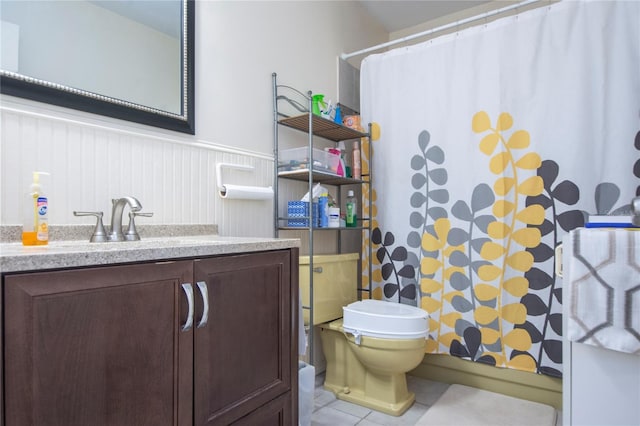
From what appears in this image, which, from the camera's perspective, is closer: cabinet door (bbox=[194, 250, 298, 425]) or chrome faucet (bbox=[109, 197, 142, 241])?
cabinet door (bbox=[194, 250, 298, 425])

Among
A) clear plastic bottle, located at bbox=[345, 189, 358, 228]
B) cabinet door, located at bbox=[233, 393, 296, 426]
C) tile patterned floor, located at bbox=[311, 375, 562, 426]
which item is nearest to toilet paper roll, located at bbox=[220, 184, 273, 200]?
clear plastic bottle, located at bbox=[345, 189, 358, 228]

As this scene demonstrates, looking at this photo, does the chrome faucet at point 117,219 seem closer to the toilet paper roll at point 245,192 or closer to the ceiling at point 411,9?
the toilet paper roll at point 245,192

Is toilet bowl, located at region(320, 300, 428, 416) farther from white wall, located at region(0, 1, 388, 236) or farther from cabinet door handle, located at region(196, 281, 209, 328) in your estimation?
cabinet door handle, located at region(196, 281, 209, 328)

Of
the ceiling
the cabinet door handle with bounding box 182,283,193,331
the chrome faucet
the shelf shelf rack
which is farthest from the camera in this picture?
the ceiling

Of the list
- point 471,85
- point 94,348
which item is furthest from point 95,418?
point 471,85

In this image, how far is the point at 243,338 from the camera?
3.65ft

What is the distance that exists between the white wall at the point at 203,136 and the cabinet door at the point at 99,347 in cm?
52

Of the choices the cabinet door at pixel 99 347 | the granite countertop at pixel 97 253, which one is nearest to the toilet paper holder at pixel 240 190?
the granite countertop at pixel 97 253

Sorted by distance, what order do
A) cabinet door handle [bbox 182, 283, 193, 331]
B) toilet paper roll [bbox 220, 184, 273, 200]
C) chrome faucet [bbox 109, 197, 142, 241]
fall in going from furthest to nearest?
toilet paper roll [bbox 220, 184, 273, 200] < chrome faucet [bbox 109, 197, 142, 241] < cabinet door handle [bbox 182, 283, 193, 331]

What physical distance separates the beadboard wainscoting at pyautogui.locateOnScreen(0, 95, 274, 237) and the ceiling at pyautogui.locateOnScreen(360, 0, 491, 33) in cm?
179

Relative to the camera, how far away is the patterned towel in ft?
3.59

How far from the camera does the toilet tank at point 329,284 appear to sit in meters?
1.97

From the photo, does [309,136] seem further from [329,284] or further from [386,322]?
[386,322]

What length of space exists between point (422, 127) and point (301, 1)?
1.02 m
